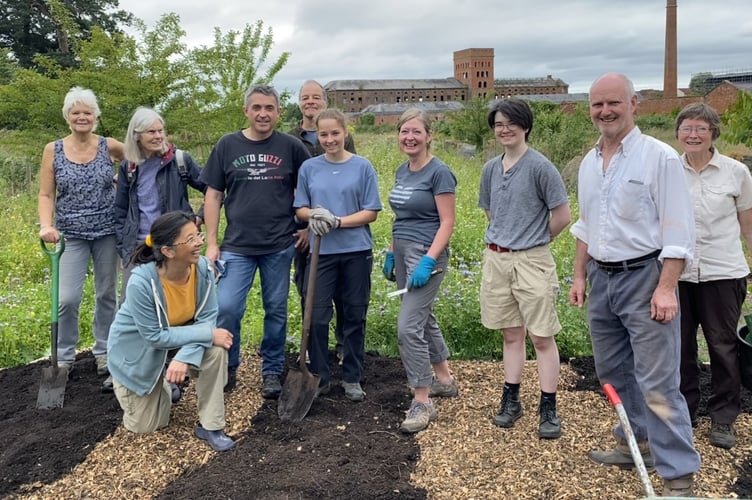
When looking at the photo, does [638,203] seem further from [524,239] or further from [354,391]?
[354,391]

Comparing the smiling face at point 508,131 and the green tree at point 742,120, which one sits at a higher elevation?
the green tree at point 742,120

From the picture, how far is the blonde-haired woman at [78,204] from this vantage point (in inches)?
169

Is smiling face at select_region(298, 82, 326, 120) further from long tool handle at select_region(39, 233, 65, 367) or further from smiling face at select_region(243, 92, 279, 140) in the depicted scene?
long tool handle at select_region(39, 233, 65, 367)

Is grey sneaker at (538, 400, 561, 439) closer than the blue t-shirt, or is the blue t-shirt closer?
grey sneaker at (538, 400, 561, 439)

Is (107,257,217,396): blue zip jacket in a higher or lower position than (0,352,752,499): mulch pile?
higher

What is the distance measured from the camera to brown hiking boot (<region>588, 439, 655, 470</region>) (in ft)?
10.8

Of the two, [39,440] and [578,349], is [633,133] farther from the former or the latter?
[39,440]

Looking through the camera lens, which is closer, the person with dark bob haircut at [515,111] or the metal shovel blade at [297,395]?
the person with dark bob haircut at [515,111]

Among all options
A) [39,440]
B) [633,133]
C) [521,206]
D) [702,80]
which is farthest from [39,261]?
[702,80]

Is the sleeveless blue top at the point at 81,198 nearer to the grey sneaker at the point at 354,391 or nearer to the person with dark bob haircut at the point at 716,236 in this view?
the grey sneaker at the point at 354,391

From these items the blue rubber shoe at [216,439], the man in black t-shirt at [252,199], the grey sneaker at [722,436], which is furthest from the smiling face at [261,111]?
the grey sneaker at [722,436]

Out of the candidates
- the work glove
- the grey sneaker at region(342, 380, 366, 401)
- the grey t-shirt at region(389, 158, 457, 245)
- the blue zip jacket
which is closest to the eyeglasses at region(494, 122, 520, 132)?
the grey t-shirt at region(389, 158, 457, 245)

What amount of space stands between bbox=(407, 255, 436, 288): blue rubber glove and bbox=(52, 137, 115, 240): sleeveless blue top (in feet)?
7.18

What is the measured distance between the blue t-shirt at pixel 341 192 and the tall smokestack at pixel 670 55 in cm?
5252
